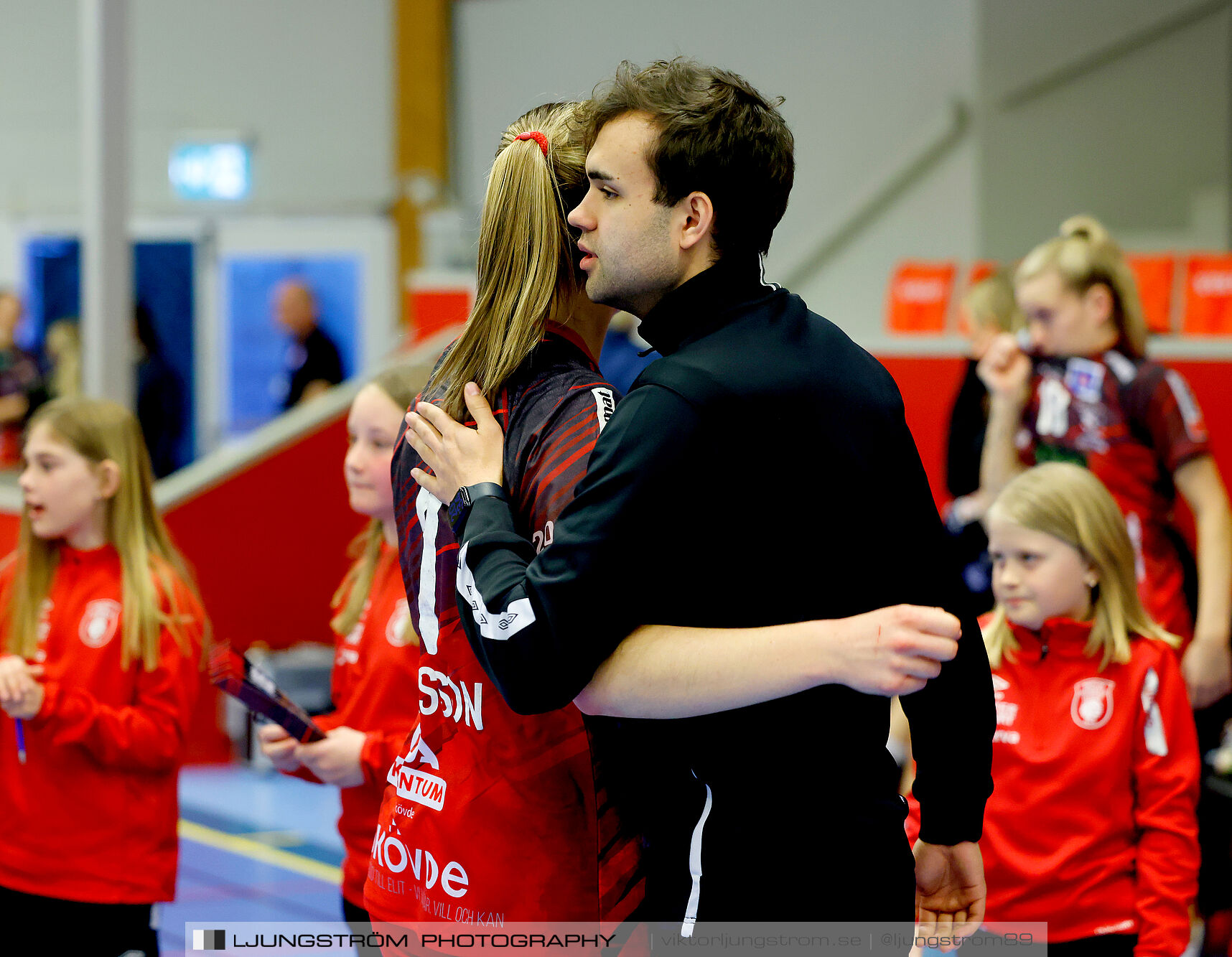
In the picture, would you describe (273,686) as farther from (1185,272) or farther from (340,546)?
(1185,272)

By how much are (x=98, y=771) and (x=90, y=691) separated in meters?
0.16

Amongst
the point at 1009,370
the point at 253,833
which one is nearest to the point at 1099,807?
the point at 1009,370

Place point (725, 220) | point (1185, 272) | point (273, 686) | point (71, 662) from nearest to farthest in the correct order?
point (725, 220) < point (273, 686) < point (71, 662) < point (1185, 272)

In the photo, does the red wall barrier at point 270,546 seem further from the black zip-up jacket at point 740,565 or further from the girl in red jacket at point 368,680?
the black zip-up jacket at point 740,565

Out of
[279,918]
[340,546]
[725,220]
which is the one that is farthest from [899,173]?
[725,220]

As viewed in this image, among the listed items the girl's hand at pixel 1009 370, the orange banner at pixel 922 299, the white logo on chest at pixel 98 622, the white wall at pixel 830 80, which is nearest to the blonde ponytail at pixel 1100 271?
the girl's hand at pixel 1009 370

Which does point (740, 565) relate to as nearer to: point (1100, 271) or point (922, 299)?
point (1100, 271)

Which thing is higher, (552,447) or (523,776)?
(552,447)

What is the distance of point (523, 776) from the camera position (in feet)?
5.39

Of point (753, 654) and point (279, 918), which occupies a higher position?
point (753, 654)

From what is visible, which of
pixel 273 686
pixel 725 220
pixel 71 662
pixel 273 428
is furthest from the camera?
pixel 273 428

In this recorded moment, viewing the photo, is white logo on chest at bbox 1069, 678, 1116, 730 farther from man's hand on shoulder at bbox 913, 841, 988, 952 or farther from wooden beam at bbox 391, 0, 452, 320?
wooden beam at bbox 391, 0, 452, 320

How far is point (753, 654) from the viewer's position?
1433mm

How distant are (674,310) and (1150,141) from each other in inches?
402
